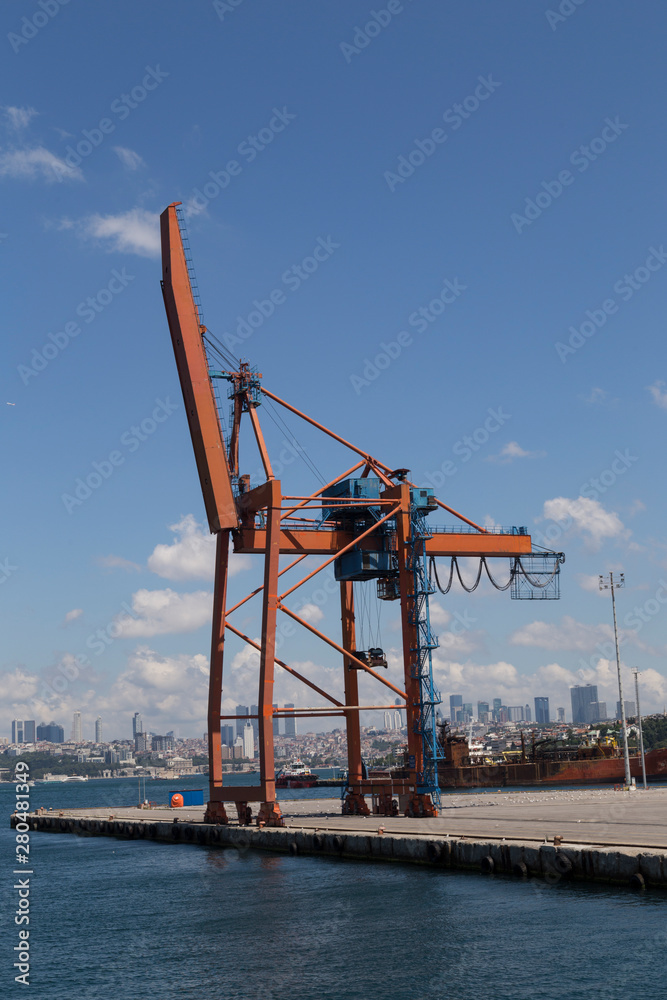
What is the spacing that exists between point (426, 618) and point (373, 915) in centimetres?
1825

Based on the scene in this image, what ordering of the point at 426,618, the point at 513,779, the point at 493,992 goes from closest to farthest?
1. the point at 493,992
2. the point at 426,618
3. the point at 513,779

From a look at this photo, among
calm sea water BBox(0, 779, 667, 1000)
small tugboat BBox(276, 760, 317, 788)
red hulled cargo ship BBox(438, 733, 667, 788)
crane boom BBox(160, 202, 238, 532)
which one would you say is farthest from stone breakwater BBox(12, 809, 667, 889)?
small tugboat BBox(276, 760, 317, 788)

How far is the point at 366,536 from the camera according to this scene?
43.8 metres

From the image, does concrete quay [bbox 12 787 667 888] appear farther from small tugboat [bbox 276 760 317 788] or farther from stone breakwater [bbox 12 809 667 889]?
small tugboat [bbox 276 760 317 788]

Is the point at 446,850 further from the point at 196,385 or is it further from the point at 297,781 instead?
the point at 297,781

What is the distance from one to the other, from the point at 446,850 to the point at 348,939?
7350mm

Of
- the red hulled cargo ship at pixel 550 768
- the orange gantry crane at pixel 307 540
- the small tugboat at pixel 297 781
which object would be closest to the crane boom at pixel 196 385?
the orange gantry crane at pixel 307 540

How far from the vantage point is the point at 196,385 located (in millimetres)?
41406

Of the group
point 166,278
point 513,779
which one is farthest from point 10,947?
point 513,779

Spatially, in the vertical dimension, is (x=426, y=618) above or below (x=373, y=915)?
above

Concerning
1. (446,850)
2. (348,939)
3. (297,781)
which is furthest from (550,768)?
(348,939)

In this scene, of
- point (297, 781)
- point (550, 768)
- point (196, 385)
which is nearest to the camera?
point (196, 385)

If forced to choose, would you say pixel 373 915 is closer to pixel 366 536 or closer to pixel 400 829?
pixel 400 829

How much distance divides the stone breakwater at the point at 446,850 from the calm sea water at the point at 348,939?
0.43 m
